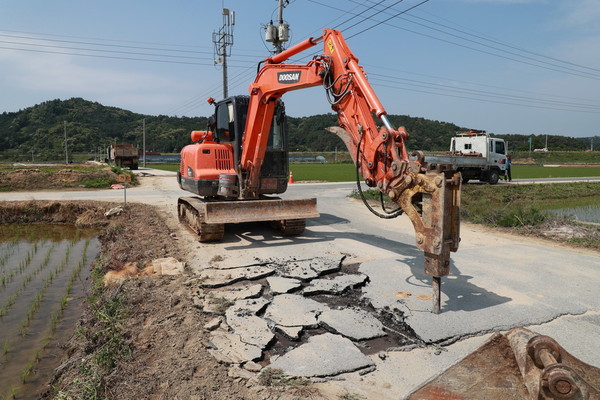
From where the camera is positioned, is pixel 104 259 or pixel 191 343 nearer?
pixel 191 343

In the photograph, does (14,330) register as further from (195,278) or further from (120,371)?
(120,371)

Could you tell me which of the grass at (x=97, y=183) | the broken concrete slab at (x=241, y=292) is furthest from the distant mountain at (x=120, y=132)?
the broken concrete slab at (x=241, y=292)

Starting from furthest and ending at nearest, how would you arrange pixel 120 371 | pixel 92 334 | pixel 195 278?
pixel 195 278, pixel 92 334, pixel 120 371

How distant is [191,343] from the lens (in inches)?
159

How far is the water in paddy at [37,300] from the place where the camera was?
4473 mm

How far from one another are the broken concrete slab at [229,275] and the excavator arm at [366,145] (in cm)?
202

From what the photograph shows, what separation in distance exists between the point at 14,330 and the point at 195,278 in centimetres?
232

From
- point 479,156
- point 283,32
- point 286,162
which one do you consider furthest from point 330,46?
point 479,156

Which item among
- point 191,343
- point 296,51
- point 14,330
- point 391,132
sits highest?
point 296,51

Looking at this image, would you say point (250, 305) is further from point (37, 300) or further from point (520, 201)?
point (520, 201)

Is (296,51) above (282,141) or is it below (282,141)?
above

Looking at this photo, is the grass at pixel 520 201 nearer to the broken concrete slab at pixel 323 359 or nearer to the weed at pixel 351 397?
the broken concrete slab at pixel 323 359

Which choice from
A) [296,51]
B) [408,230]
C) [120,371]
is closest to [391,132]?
[296,51]

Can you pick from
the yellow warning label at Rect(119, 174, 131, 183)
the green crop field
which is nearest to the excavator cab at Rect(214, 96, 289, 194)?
the yellow warning label at Rect(119, 174, 131, 183)
